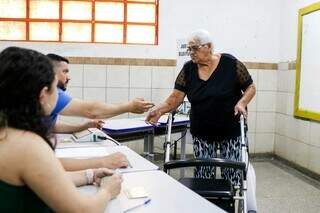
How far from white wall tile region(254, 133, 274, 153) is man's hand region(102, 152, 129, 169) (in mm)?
3882

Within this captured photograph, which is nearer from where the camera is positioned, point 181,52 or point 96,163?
point 96,163

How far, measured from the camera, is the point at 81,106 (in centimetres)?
248

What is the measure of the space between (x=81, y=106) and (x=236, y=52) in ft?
11.5

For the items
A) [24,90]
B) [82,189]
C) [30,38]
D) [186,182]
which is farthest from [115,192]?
[30,38]

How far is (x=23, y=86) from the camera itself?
3.86 ft

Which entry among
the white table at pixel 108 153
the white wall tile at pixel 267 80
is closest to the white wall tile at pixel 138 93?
the white wall tile at pixel 267 80

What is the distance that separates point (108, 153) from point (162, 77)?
2932 mm

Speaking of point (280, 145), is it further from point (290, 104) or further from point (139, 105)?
point (139, 105)

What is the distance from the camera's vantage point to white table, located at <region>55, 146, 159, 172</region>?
2193 millimetres

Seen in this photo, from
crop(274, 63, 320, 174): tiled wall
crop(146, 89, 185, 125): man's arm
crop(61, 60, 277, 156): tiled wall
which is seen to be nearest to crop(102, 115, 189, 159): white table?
crop(146, 89, 185, 125): man's arm

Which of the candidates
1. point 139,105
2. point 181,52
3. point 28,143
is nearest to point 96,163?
point 139,105

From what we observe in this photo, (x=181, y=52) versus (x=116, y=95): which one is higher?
(x=181, y=52)

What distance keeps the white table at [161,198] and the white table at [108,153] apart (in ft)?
0.56

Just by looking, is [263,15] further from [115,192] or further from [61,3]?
[115,192]
